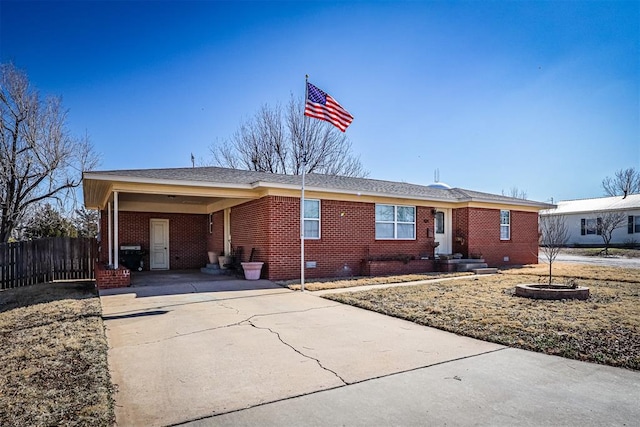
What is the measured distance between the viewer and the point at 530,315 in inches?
267

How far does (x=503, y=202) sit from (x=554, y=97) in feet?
22.9

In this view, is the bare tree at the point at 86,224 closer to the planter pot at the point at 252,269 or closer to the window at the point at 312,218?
the planter pot at the point at 252,269

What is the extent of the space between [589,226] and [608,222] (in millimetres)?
5708

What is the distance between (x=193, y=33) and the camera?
1066 centimetres

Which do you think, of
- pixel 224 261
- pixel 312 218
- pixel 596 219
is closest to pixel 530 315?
pixel 312 218

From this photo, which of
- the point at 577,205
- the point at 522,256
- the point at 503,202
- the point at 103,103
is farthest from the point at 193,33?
the point at 577,205

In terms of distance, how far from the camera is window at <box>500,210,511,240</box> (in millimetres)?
18172

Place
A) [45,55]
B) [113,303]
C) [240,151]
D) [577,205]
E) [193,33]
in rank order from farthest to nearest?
[577,205] < [240,151] < [45,55] < [193,33] < [113,303]

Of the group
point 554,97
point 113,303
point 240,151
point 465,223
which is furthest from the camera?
point 240,151

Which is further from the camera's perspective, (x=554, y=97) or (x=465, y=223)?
(x=465, y=223)

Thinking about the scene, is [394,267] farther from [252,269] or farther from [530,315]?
[530,315]

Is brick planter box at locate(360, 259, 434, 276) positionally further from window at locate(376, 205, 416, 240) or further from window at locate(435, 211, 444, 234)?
window at locate(435, 211, 444, 234)

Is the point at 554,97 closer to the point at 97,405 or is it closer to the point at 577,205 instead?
the point at 97,405

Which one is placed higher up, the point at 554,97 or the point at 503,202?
the point at 554,97
